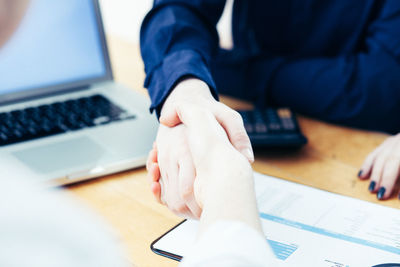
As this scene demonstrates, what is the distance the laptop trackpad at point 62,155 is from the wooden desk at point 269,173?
0.03 m

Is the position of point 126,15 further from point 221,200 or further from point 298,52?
point 221,200

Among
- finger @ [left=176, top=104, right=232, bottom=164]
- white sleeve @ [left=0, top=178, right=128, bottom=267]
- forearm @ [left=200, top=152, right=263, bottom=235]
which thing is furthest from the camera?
finger @ [left=176, top=104, right=232, bottom=164]

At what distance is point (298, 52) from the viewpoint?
0.95 metres

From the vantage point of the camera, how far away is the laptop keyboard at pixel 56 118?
660mm

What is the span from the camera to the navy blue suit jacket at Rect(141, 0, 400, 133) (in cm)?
71

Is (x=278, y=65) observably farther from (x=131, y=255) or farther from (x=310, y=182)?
(x=131, y=255)

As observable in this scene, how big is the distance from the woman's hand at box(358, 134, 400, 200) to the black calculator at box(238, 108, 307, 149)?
98 millimetres

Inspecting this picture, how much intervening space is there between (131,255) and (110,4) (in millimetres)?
2019

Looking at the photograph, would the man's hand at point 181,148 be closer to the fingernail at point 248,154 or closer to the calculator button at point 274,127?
the fingernail at point 248,154

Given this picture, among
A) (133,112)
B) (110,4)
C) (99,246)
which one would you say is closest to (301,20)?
(133,112)

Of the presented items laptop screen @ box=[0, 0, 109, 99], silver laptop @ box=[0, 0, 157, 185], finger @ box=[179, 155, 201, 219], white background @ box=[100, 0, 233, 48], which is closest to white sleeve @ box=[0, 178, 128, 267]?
finger @ box=[179, 155, 201, 219]

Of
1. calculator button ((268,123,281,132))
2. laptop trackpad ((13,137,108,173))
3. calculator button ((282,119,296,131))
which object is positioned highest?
laptop trackpad ((13,137,108,173))

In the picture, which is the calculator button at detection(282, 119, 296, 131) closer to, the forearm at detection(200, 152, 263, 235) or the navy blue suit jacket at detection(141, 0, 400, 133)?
the navy blue suit jacket at detection(141, 0, 400, 133)

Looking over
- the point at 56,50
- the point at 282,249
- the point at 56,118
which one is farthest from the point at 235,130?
the point at 56,50
